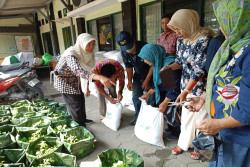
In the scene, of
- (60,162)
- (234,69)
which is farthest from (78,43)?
(234,69)

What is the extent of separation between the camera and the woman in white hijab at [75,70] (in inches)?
73.0

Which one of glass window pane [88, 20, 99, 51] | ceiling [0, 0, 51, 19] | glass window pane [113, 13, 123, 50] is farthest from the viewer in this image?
ceiling [0, 0, 51, 19]

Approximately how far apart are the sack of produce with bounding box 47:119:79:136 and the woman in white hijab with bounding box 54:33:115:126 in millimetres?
163

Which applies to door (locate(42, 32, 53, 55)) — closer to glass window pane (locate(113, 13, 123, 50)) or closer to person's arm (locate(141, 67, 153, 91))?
glass window pane (locate(113, 13, 123, 50))

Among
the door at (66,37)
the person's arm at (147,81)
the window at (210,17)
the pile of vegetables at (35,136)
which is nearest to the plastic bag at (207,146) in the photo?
the pile of vegetables at (35,136)

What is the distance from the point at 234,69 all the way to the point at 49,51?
10388 mm

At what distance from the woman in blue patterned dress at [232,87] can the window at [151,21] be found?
2.66m

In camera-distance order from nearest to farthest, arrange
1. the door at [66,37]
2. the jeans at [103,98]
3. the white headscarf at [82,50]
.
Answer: the white headscarf at [82,50] < the jeans at [103,98] < the door at [66,37]

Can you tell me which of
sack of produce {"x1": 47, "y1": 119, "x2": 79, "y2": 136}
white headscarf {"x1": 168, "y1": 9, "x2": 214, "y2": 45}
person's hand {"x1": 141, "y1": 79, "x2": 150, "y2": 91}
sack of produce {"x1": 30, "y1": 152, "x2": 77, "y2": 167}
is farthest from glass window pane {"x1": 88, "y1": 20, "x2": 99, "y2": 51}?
sack of produce {"x1": 30, "y1": 152, "x2": 77, "y2": 167}

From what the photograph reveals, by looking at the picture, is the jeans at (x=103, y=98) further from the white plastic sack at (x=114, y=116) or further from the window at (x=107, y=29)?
the window at (x=107, y=29)

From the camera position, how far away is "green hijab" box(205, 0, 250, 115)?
725 millimetres

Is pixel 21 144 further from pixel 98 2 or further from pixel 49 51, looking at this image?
pixel 49 51

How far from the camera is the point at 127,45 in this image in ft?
→ 6.67

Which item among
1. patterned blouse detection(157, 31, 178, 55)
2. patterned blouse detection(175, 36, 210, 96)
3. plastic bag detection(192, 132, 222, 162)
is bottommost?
plastic bag detection(192, 132, 222, 162)
